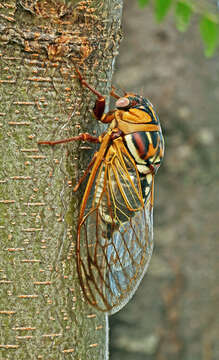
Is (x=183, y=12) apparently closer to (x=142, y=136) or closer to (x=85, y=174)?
(x=142, y=136)

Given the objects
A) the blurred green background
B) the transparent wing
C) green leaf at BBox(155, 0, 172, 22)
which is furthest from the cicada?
the blurred green background

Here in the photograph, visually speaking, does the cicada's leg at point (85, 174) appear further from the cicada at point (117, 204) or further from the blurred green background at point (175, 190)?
the blurred green background at point (175, 190)

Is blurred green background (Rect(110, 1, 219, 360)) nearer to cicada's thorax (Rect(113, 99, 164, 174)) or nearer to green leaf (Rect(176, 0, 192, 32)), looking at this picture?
green leaf (Rect(176, 0, 192, 32))

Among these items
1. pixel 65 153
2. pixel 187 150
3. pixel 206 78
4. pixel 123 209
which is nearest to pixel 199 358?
pixel 187 150

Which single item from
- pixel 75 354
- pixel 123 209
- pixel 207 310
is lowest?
pixel 207 310

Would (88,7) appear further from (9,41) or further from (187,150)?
(187,150)
